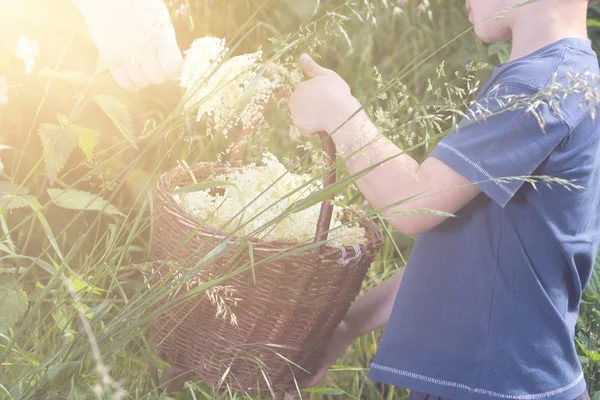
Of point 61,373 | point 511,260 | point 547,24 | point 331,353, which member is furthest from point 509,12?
point 61,373

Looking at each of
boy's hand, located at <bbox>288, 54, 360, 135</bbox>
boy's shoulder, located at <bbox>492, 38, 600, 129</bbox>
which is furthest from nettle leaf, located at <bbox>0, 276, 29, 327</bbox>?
boy's shoulder, located at <bbox>492, 38, 600, 129</bbox>

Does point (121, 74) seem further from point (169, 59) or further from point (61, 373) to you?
point (61, 373)

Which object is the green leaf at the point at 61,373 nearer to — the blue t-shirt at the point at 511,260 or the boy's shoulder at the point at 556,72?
the blue t-shirt at the point at 511,260

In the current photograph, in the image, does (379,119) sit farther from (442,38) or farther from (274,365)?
(442,38)

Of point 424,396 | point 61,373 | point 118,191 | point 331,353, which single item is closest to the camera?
point 61,373

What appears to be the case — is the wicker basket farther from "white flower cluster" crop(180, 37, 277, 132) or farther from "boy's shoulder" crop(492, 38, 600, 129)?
"boy's shoulder" crop(492, 38, 600, 129)

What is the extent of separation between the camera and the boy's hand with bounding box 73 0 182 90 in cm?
119

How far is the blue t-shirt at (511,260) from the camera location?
1224mm

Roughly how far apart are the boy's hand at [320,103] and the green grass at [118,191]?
0.08m

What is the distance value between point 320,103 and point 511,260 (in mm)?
424

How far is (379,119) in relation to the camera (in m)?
1.10

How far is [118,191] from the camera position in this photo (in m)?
2.04

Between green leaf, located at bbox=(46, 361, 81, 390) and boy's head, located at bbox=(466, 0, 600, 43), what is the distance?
0.84 metres

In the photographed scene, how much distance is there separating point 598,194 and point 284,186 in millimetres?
582
